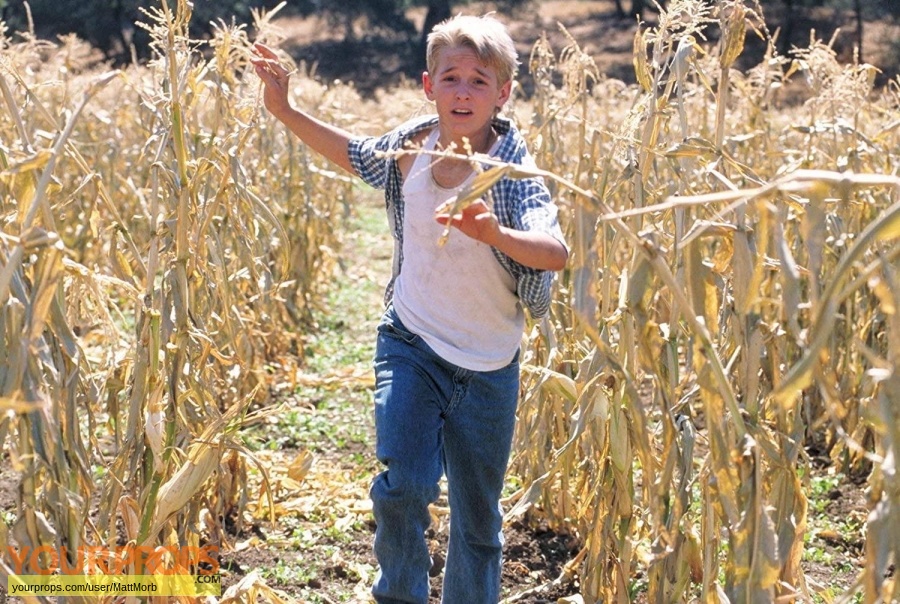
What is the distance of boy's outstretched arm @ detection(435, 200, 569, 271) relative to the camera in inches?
79.7

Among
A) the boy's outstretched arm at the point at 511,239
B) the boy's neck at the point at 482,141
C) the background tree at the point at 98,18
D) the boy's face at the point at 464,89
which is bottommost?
the boy's outstretched arm at the point at 511,239

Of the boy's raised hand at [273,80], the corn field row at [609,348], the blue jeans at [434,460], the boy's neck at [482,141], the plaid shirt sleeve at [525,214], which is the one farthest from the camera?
the boy's raised hand at [273,80]

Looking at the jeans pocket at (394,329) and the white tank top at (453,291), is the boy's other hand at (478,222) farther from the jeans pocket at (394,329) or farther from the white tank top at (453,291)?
the jeans pocket at (394,329)

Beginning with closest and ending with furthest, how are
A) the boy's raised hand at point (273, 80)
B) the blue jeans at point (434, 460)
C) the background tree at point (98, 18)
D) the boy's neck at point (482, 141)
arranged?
the blue jeans at point (434, 460) < the boy's neck at point (482, 141) < the boy's raised hand at point (273, 80) < the background tree at point (98, 18)

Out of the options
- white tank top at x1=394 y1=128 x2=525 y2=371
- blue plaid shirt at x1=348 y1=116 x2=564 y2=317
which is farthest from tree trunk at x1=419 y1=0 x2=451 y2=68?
white tank top at x1=394 y1=128 x2=525 y2=371

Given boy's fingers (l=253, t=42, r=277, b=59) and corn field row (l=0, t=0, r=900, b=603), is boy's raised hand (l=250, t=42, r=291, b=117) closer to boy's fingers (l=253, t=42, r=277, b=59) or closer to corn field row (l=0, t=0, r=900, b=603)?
boy's fingers (l=253, t=42, r=277, b=59)

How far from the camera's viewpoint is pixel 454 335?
8.38 feet

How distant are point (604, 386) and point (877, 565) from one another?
3.39 ft

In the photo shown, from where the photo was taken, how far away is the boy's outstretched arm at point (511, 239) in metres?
2.03

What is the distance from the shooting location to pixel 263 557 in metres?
3.47

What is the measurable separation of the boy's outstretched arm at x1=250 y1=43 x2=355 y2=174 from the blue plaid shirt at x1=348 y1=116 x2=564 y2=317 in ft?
0.14

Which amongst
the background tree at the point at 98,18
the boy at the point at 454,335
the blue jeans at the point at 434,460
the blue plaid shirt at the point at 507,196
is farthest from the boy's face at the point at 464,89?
the background tree at the point at 98,18

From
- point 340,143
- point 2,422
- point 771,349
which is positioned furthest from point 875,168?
point 2,422

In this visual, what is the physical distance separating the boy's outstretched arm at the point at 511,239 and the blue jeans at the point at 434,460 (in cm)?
42
